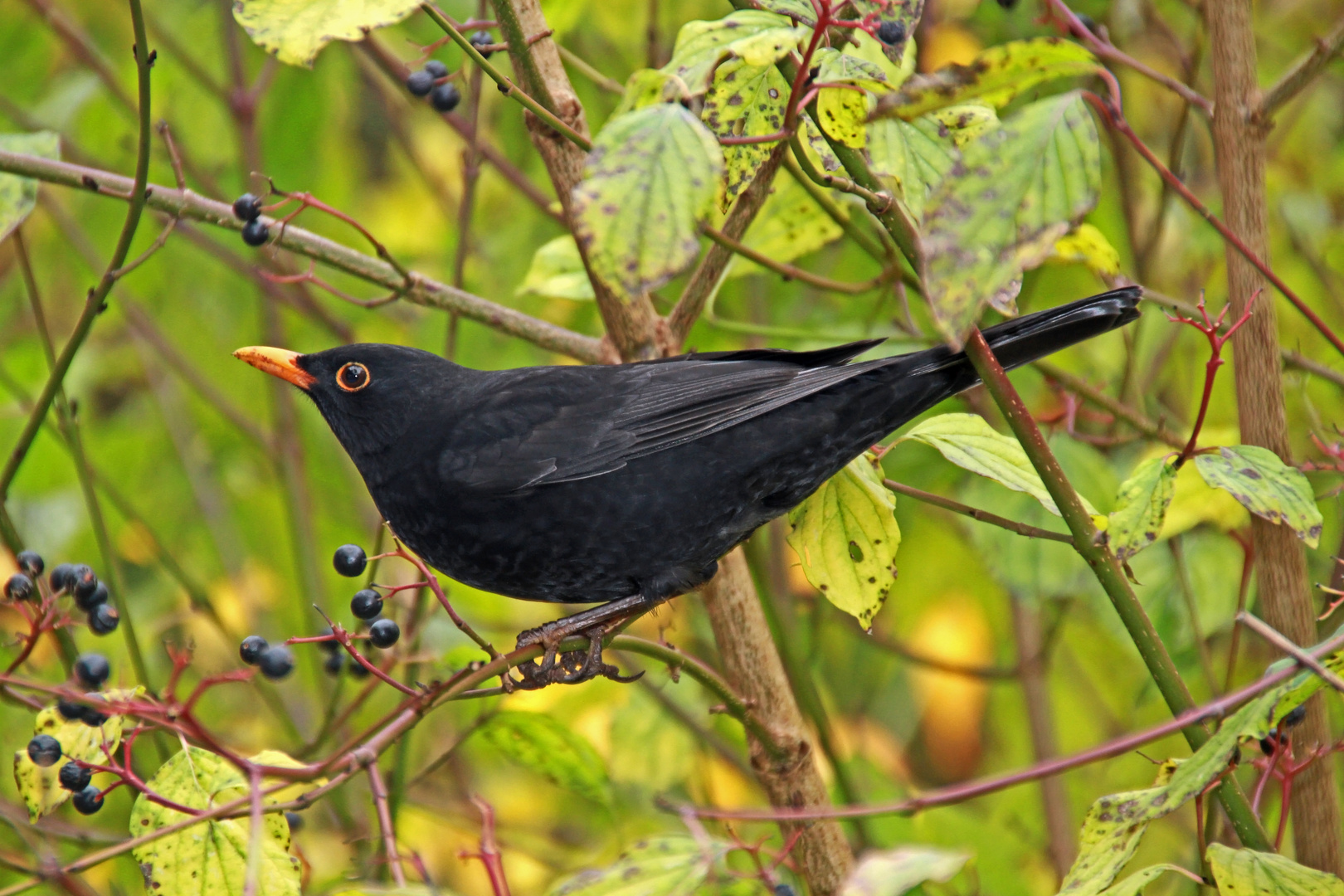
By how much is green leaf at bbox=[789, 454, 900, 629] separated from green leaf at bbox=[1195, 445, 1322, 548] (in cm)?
60

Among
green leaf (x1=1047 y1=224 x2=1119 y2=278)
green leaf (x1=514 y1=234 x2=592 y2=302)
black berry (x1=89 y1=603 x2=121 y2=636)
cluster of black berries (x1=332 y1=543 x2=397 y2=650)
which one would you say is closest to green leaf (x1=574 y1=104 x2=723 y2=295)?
cluster of black berries (x1=332 y1=543 x2=397 y2=650)

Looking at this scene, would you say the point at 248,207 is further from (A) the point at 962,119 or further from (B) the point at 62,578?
(A) the point at 962,119

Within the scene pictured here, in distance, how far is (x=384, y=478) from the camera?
10.3 ft

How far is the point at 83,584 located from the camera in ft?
7.98

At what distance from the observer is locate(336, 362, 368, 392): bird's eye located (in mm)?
3287

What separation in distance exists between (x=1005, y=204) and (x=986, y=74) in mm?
196

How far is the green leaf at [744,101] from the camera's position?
86.0 inches

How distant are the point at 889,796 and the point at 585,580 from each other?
140 centimetres

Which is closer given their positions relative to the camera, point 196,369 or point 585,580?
point 585,580

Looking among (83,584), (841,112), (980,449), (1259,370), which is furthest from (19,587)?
(1259,370)

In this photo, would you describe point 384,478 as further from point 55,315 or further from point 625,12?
point 55,315

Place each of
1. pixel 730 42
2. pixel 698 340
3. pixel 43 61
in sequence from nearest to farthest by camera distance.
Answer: pixel 730 42
pixel 698 340
pixel 43 61

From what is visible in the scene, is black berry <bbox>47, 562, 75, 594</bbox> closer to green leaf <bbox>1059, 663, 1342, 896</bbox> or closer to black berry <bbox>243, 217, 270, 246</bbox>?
black berry <bbox>243, 217, 270, 246</bbox>

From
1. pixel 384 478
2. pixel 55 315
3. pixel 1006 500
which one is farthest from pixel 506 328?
pixel 55 315
